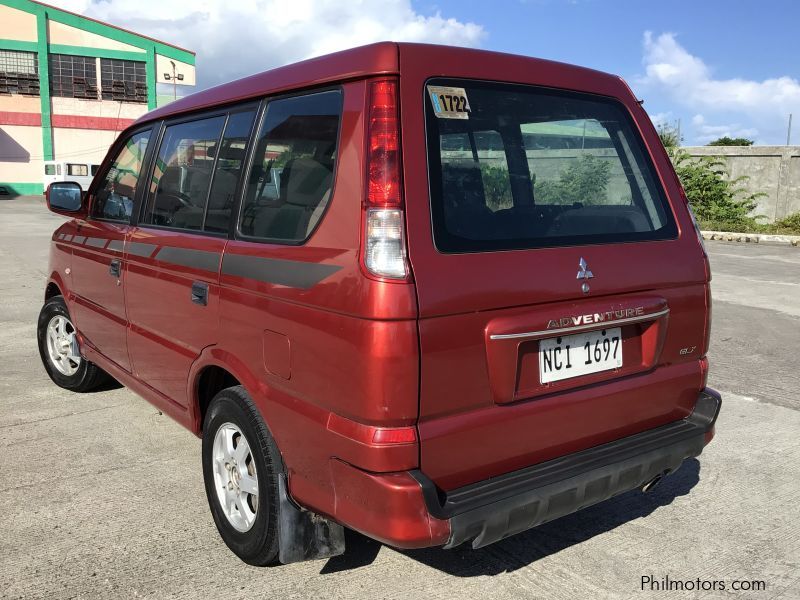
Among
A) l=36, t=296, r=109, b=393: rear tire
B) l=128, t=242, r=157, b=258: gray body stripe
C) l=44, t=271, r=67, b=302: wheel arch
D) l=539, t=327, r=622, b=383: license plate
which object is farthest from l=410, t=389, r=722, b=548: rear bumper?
l=44, t=271, r=67, b=302: wheel arch

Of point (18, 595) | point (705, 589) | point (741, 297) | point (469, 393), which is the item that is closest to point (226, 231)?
point (469, 393)

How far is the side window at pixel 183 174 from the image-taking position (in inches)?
120

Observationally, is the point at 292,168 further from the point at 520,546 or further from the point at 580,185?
the point at 520,546

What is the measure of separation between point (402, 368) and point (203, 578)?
1308 mm

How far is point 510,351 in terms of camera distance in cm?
228

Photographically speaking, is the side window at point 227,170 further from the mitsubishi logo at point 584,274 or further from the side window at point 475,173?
the mitsubishi logo at point 584,274

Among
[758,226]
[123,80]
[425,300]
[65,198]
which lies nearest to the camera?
[425,300]

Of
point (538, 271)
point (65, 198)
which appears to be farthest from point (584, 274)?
point (65, 198)

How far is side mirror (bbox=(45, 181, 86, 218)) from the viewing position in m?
4.30

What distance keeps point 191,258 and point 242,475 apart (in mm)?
924

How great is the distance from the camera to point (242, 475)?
2.73 meters

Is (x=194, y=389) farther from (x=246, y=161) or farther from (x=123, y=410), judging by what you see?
(x=123, y=410)

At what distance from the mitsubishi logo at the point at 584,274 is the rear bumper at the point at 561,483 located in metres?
0.61

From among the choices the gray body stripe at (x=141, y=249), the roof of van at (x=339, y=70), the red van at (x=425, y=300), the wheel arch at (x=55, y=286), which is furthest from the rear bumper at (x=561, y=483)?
the wheel arch at (x=55, y=286)
